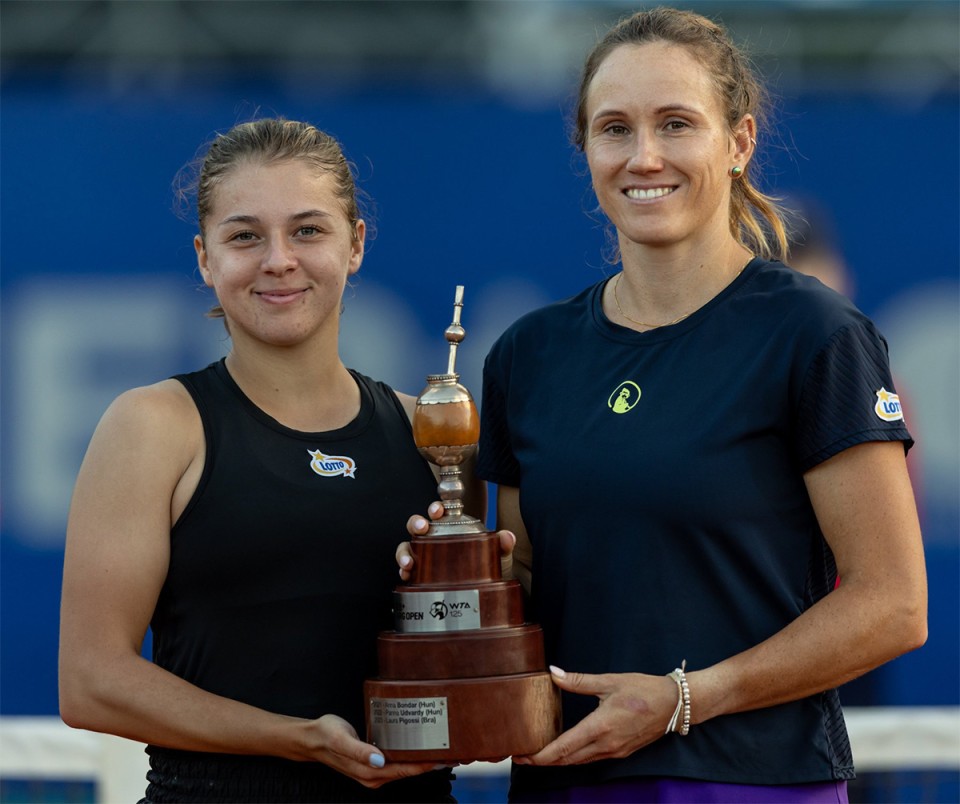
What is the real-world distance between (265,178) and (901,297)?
134 inches

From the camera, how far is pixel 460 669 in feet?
7.90

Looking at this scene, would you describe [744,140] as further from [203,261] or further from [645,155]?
[203,261]

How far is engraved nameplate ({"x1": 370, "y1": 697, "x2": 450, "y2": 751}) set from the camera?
237 centimetres

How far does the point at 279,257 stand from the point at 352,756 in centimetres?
88

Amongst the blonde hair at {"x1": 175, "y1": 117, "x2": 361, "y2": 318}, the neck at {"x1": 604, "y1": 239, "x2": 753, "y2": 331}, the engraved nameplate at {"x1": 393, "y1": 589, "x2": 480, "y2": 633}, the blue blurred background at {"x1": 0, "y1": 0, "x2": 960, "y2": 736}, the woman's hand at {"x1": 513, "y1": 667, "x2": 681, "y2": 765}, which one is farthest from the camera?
the blue blurred background at {"x1": 0, "y1": 0, "x2": 960, "y2": 736}

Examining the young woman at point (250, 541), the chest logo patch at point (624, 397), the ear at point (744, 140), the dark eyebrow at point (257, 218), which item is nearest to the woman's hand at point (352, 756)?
the young woman at point (250, 541)

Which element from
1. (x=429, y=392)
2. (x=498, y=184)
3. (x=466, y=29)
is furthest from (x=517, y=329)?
(x=466, y=29)

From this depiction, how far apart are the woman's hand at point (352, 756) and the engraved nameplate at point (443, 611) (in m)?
0.20

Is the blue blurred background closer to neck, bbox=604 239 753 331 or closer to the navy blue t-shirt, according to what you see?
neck, bbox=604 239 753 331

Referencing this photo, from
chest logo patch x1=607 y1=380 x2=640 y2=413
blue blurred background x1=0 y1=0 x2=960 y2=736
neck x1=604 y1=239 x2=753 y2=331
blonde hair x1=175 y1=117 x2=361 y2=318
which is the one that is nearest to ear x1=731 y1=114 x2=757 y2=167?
neck x1=604 y1=239 x2=753 y2=331

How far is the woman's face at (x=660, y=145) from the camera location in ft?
8.26

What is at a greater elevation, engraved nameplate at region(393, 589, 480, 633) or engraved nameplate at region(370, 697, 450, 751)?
engraved nameplate at region(393, 589, 480, 633)

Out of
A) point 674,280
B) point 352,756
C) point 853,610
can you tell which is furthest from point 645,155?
point 352,756

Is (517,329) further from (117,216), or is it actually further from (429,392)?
(117,216)
